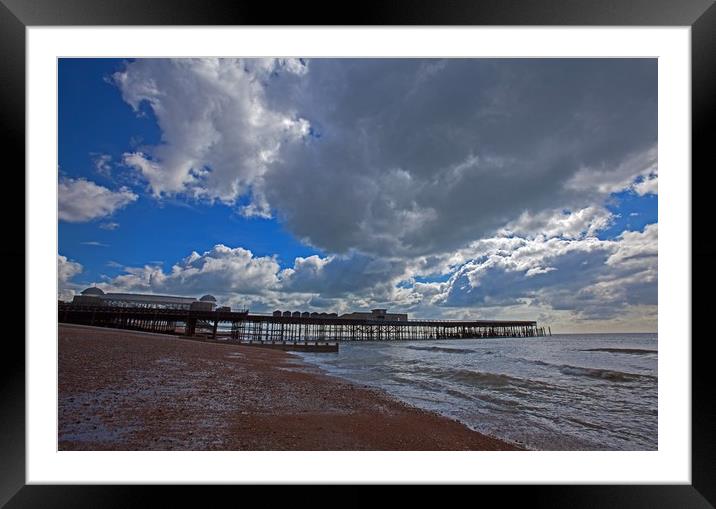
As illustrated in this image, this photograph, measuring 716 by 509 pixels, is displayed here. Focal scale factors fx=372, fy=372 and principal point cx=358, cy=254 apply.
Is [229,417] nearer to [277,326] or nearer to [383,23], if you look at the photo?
[383,23]

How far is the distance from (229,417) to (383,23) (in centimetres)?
358

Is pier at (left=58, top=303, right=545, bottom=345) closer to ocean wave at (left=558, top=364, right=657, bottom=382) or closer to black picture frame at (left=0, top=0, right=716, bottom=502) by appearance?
ocean wave at (left=558, top=364, right=657, bottom=382)

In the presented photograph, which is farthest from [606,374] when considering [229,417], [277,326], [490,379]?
[277,326]

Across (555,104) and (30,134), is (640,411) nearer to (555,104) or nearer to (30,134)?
(555,104)

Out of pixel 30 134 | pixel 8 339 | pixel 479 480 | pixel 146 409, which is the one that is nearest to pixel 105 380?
pixel 146 409

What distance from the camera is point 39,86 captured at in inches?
85.2

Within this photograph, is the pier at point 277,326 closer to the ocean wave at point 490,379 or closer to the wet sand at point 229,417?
the ocean wave at point 490,379

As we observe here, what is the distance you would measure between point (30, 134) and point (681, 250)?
3.70 metres

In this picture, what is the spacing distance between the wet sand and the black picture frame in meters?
0.93

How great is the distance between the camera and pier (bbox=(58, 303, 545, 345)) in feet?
69.0

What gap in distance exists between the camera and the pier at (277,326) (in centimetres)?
2103

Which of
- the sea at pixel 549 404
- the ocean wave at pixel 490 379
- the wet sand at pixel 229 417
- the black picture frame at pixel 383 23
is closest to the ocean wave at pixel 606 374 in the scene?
the sea at pixel 549 404

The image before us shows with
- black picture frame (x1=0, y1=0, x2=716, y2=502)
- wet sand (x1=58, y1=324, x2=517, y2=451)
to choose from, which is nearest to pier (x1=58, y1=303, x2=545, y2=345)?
wet sand (x1=58, y1=324, x2=517, y2=451)

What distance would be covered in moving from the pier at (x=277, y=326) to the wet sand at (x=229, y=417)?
1655 cm
